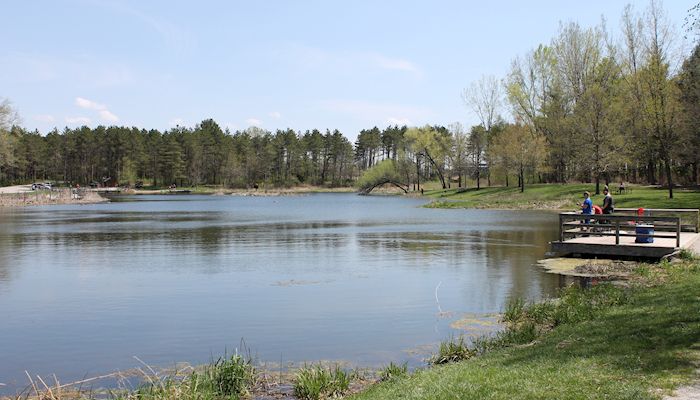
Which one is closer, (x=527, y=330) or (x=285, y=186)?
(x=527, y=330)

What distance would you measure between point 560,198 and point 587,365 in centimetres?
6284

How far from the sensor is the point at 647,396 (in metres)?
7.64

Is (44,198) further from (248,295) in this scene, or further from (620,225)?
(620,225)

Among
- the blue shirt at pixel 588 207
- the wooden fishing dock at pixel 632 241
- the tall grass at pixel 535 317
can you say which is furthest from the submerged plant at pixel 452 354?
the blue shirt at pixel 588 207

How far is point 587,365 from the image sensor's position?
31.0ft

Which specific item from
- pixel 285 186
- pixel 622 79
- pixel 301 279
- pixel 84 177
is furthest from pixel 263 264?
pixel 84 177

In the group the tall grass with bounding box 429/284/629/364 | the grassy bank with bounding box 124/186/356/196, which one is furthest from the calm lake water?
the grassy bank with bounding box 124/186/356/196

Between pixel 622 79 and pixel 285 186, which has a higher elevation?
pixel 622 79

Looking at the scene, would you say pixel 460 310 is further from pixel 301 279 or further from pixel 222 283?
pixel 222 283

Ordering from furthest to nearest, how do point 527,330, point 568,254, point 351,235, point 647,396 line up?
1. point 351,235
2. point 568,254
3. point 527,330
4. point 647,396

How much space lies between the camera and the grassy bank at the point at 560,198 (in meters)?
54.1

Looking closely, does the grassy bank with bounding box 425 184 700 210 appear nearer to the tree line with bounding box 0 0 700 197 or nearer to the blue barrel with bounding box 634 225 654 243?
the tree line with bounding box 0 0 700 197

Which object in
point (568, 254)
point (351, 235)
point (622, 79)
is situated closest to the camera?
point (568, 254)

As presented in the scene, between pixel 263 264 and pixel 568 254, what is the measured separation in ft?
46.4
